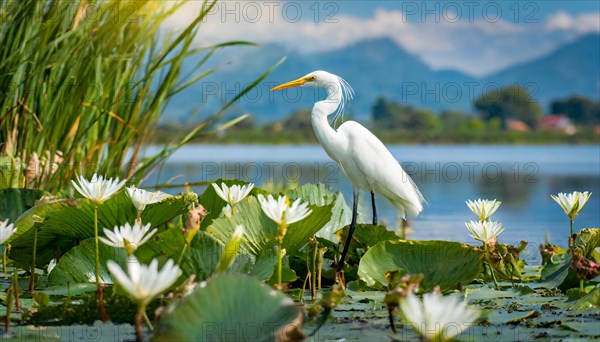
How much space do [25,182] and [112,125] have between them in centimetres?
87

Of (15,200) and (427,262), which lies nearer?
(427,262)

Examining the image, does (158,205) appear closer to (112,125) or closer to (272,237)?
(272,237)

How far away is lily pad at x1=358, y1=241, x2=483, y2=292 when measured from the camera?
2.57 meters

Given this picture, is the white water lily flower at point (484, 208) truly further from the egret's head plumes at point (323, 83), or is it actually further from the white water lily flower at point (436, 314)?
the white water lily flower at point (436, 314)

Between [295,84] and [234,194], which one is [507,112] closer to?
[295,84]

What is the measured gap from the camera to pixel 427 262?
2619 millimetres

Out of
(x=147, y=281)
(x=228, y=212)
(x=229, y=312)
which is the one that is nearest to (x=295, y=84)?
(x=228, y=212)

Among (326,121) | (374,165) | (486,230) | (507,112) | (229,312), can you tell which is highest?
(507,112)

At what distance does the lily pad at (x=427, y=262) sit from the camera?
8.45 feet

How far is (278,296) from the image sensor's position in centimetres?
166

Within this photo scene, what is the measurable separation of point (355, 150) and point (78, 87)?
64.6 inches

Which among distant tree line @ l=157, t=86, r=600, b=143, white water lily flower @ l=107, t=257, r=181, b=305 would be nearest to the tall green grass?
white water lily flower @ l=107, t=257, r=181, b=305

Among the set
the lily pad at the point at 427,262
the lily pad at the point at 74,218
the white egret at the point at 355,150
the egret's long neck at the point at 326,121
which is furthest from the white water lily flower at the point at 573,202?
the lily pad at the point at 74,218

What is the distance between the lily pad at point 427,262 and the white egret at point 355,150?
957mm
